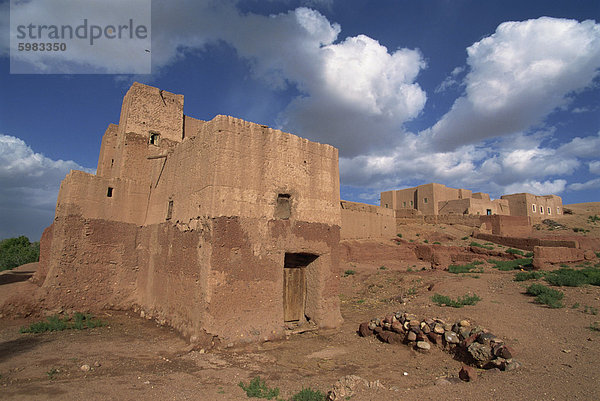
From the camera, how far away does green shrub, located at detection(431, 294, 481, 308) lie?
904 centimetres

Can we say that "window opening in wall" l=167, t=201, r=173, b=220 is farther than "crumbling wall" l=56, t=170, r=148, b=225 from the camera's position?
No

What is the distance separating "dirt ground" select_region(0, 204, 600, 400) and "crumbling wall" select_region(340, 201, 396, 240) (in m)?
13.8

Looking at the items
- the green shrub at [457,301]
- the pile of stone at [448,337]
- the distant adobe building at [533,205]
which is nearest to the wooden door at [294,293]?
the pile of stone at [448,337]

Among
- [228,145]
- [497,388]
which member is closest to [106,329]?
[228,145]

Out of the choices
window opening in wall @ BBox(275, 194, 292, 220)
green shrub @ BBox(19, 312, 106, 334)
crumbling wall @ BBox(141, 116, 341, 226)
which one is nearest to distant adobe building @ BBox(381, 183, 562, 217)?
crumbling wall @ BBox(141, 116, 341, 226)

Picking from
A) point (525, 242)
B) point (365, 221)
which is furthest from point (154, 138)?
point (525, 242)

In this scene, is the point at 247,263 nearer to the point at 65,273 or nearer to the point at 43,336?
the point at 43,336

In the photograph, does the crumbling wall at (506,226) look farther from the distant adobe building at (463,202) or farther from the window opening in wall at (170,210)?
the window opening in wall at (170,210)

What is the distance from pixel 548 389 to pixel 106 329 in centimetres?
948

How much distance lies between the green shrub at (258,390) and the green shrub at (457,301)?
19.6 ft

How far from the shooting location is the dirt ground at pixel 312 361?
190 inches

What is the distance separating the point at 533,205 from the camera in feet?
132

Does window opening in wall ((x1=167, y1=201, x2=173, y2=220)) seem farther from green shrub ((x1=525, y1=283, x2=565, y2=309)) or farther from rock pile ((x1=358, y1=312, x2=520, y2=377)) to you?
green shrub ((x1=525, y1=283, x2=565, y2=309))

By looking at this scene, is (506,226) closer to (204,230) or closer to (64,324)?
(204,230)
